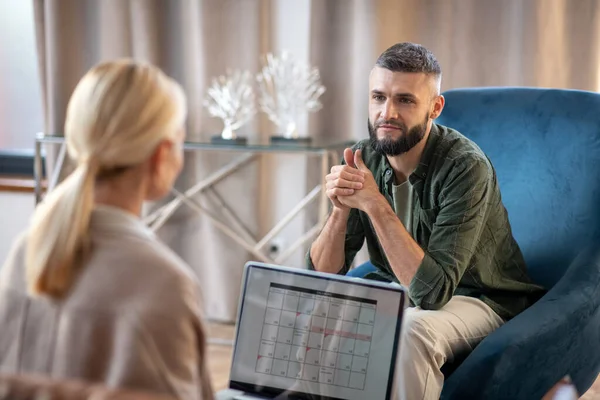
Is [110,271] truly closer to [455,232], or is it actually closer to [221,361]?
[455,232]

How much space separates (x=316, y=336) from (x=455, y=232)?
43 cm

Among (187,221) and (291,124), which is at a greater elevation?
(291,124)

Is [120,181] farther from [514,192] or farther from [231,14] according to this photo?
[231,14]

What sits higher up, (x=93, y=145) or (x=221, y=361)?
(x=93, y=145)

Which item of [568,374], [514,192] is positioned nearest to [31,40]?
[514,192]

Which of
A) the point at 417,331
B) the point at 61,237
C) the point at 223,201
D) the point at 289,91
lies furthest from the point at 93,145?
the point at 223,201

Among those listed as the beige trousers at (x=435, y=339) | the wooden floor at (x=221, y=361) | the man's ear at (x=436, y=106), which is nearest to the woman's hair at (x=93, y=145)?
the beige trousers at (x=435, y=339)

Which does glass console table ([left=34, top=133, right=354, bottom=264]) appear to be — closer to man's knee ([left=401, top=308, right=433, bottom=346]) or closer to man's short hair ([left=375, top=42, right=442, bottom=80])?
man's short hair ([left=375, top=42, right=442, bottom=80])

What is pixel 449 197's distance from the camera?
174cm

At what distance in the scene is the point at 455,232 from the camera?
170 cm

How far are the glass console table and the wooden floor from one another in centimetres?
32

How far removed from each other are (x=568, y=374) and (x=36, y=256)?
1.22 metres

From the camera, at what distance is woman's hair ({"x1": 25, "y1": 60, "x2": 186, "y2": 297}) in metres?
0.98

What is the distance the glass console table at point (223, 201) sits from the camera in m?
2.74
